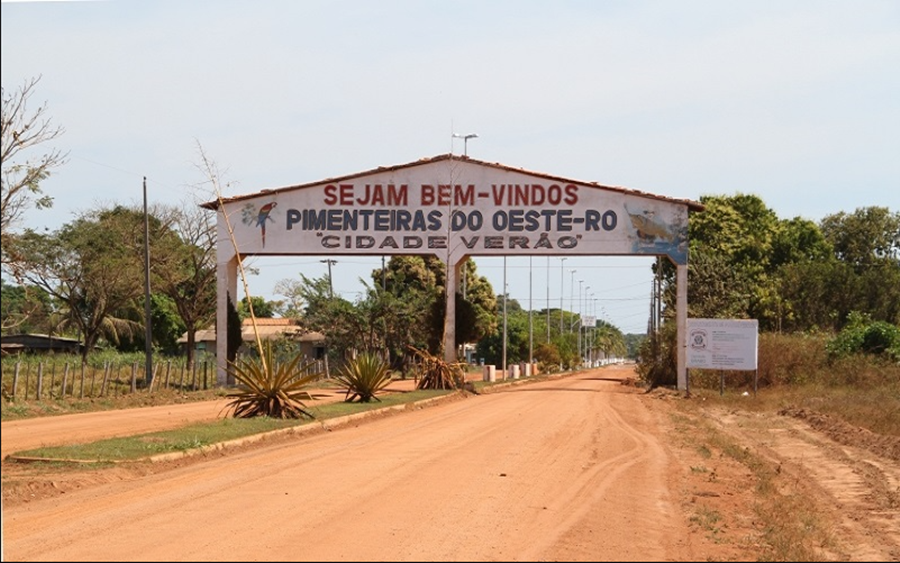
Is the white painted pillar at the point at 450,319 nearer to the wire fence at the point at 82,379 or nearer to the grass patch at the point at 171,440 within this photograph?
the wire fence at the point at 82,379

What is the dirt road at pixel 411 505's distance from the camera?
28.7 feet

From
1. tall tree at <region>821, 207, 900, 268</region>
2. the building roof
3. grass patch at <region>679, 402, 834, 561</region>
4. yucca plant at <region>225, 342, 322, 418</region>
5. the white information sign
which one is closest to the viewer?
grass patch at <region>679, 402, 834, 561</region>

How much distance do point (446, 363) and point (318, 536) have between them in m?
32.8

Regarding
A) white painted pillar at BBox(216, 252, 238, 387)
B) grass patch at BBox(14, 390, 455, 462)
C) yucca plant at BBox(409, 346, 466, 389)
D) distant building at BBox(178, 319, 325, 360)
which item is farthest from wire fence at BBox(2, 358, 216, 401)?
distant building at BBox(178, 319, 325, 360)

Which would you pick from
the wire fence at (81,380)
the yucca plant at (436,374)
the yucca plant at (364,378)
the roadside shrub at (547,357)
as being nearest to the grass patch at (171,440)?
→ the yucca plant at (364,378)

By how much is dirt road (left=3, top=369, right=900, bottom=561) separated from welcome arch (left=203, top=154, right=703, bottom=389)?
22.3m

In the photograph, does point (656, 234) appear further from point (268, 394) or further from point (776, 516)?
point (776, 516)

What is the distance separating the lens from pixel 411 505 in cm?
1194

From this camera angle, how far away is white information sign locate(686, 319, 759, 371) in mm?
40688

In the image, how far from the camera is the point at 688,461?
1914cm

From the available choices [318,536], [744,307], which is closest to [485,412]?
[318,536]

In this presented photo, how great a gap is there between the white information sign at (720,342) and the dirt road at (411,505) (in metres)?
19.5

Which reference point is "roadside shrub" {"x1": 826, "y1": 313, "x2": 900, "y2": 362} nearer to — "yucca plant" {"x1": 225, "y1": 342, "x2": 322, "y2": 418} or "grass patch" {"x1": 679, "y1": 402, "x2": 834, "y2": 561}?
"grass patch" {"x1": 679, "y1": 402, "x2": 834, "y2": 561}

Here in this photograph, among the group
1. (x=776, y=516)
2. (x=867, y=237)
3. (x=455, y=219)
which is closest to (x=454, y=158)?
(x=455, y=219)
